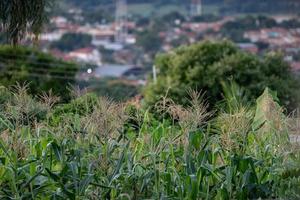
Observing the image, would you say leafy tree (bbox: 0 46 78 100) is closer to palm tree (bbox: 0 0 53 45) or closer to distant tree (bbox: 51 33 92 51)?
palm tree (bbox: 0 0 53 45)

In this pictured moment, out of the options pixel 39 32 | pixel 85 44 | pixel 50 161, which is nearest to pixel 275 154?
pixel 50 161

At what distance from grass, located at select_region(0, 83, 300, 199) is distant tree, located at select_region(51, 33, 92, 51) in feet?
100

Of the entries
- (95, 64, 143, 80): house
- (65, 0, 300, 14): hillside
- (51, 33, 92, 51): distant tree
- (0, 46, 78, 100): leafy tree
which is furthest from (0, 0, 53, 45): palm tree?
(51, 33, 92, 51): distant tree

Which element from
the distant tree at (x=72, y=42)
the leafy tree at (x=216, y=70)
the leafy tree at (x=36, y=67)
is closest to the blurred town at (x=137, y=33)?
the distant tree at (x=72, y=42)

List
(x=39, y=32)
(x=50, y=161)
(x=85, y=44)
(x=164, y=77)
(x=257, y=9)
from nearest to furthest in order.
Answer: (x=50, y=161) → (x=39, y=32) → (x=164, y=77) → (x=257, y=9) → (x=85, y=44)

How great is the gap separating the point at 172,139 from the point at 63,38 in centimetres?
3132

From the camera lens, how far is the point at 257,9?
80.9ft

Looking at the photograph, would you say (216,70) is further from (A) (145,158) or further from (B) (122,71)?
(A) (145,158)

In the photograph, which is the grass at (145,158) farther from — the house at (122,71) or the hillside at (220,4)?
the house at (122,71)

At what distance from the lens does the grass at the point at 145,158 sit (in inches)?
212

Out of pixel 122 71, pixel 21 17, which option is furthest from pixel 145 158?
pixel 122 71

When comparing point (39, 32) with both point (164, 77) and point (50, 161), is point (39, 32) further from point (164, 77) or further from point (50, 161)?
point (164, 77)

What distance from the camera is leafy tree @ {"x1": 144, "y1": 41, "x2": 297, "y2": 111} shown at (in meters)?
18.1

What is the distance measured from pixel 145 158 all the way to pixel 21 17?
377 cm
